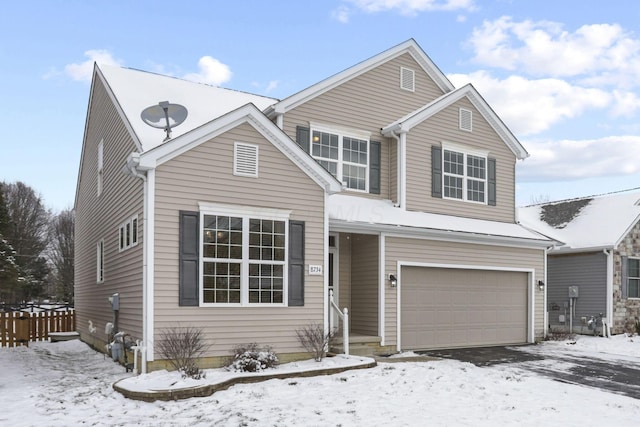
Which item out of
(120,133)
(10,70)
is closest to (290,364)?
(120,133)

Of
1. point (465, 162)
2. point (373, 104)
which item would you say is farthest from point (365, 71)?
point (465, 162)

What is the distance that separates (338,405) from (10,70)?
52.5 ft

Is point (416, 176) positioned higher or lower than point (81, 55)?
lower

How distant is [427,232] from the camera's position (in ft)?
47.9

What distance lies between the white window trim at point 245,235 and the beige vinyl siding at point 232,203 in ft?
0.32

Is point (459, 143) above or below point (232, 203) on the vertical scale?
above

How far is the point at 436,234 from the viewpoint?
1484 centimetres

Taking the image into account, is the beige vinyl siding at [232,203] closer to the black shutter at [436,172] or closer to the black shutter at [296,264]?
the black shutter at [296,264]

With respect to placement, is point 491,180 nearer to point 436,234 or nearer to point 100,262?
point 436,234

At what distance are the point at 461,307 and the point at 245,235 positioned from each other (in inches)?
279

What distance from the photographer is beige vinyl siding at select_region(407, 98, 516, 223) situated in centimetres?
1574

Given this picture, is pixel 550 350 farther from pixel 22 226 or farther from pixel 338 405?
pixel 22 226

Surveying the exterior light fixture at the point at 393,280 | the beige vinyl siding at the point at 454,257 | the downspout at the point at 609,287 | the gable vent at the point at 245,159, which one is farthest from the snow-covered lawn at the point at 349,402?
the downspout at the point at 609,287

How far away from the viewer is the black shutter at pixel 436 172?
52.7 ft
